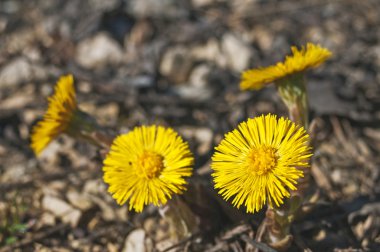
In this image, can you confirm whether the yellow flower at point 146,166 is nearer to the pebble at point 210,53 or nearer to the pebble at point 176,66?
the pebble at point 176,66

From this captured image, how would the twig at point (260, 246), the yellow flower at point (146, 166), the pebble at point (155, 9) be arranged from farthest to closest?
the pebble at point (155, 9) < the twig at point (260, 246) < the yellow flower at point (146, 166)

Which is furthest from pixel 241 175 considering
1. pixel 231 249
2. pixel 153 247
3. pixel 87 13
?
pixel 87 13

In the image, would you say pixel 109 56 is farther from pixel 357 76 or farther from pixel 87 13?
pixel 357 76

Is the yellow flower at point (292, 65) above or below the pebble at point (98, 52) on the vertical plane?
below

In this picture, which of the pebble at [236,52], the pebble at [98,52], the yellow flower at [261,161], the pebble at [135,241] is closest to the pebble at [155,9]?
the pebble at [98,52]

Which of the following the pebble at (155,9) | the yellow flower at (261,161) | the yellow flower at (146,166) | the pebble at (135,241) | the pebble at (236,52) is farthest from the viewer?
the pebble at (155,9)

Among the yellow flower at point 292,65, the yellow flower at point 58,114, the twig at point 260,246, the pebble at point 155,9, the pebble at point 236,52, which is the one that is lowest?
the twig at point 260,246

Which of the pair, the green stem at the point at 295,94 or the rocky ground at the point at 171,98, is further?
the rocky ground at the point at 171,98
